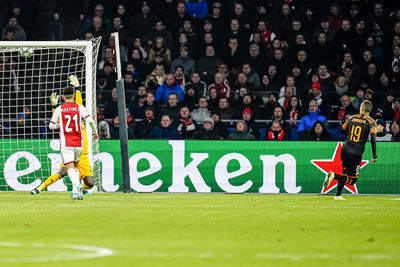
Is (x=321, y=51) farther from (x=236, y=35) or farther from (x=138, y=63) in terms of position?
(x=138, y=63)

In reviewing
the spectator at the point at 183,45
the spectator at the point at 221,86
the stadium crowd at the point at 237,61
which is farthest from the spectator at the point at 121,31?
the spectator at the point at 221,86

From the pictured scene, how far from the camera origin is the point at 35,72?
76.5ft

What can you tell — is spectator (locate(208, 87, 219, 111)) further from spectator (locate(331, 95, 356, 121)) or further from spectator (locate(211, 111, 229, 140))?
spectator (locate(331, 95, 356, 121))

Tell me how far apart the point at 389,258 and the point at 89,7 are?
738 inches

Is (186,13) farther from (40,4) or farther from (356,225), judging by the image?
(356,225)

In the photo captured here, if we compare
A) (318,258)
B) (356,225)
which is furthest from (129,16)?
(318,258)

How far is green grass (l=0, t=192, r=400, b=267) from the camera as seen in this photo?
6793 mm

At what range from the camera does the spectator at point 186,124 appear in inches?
799

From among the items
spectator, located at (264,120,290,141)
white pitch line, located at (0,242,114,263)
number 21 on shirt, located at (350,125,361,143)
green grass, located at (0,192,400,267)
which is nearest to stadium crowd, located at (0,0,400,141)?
spectator, located at (264,120,290,141)

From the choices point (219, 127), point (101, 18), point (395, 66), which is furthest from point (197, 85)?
point (395, 66)

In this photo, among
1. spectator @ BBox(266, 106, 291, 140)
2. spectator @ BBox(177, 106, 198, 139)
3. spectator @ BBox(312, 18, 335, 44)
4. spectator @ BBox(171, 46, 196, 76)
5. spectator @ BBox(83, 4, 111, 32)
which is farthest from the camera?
spectator @ BBox(83, 4, 111, 32)

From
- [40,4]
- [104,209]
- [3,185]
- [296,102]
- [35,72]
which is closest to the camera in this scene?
[104,209]

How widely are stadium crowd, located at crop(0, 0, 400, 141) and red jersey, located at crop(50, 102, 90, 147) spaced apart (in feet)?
16.5

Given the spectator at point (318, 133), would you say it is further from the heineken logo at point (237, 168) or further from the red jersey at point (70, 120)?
the red jersey at point (70, 120)
